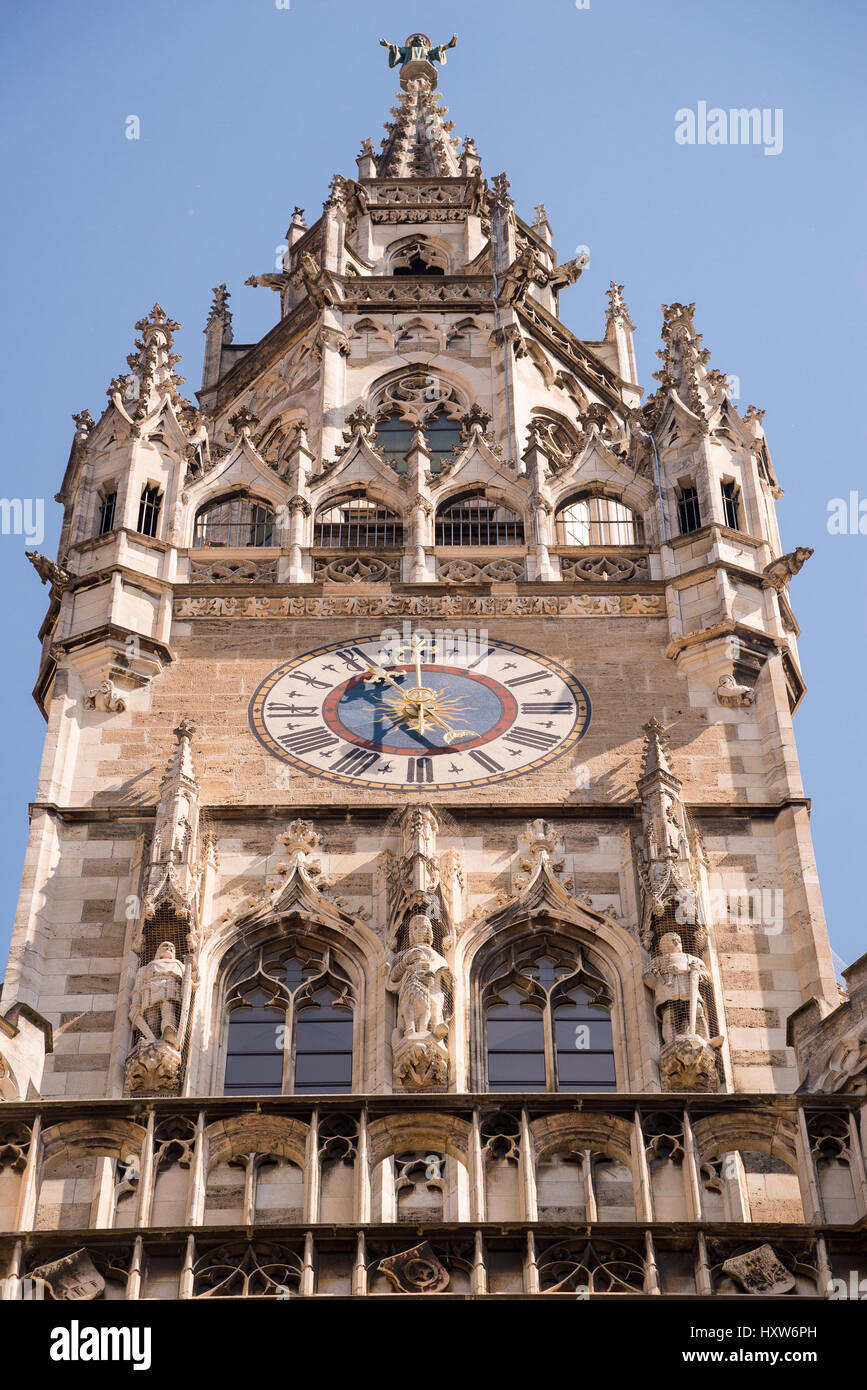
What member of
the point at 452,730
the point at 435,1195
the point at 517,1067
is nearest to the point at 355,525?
the point at 452,730

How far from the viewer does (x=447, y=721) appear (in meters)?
29.7

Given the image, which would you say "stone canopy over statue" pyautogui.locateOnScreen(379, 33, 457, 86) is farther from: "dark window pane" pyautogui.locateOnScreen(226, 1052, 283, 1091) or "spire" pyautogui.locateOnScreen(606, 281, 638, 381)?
"dark window pane" pyautogui.locateOnScreen(226, 1052, 283, 1091)

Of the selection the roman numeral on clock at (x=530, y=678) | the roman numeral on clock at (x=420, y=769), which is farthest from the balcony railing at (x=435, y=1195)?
the roman numeral on clock at (x=530, y=678)

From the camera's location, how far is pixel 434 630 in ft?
103

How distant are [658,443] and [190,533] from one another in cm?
579

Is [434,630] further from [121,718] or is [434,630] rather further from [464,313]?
[464,313]

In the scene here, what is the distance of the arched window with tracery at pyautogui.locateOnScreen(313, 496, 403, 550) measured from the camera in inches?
1348

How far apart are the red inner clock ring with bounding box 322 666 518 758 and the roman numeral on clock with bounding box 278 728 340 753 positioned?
126mm

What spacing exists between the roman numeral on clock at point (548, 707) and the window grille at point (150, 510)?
5.70m

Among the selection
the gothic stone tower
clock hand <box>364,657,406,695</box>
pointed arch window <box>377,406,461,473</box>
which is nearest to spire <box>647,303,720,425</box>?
the gothic stone tower

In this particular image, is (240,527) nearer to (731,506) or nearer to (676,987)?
(731,506)

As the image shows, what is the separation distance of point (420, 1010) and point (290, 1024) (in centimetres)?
158
